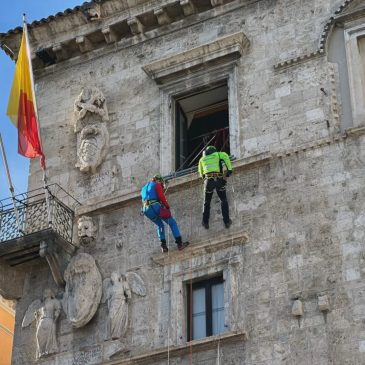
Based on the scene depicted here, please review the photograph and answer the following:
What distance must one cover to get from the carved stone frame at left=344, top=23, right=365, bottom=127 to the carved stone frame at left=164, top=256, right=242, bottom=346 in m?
2.94

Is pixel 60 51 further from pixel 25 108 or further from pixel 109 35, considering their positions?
pixel 25 108

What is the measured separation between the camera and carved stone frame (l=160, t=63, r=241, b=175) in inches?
711

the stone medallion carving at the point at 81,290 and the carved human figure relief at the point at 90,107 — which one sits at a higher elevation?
the carved human figure relief at the point at 90,107

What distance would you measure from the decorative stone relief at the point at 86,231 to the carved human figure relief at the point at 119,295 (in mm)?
964

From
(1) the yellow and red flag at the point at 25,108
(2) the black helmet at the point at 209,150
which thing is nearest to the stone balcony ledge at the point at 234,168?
(2) the black helmet at the point at 209,150

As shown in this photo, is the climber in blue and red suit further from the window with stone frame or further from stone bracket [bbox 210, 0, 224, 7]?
stone bracket [bbox 210, 0, 224, 7]

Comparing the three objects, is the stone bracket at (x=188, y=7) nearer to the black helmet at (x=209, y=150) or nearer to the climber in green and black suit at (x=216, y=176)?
the black helmet at (x=209, y=150)

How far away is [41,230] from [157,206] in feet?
7.09

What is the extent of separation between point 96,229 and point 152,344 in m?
2.66

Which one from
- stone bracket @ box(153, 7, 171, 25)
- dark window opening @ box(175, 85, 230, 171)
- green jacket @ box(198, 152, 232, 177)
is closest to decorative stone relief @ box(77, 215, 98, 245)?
dark window opening @ box(175, 85, 230, 171)

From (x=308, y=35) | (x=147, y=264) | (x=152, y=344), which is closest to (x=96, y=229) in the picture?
(x=147, y=264)

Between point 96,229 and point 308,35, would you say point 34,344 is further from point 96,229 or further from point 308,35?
point 308,35

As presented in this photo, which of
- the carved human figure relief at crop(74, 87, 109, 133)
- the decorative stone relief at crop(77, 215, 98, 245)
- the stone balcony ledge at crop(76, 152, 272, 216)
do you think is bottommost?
the decorative stone relief at crop(77, 215, 98, 245)

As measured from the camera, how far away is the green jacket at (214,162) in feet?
54.7
